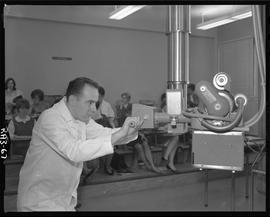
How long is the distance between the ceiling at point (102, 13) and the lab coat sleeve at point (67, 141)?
0.36m

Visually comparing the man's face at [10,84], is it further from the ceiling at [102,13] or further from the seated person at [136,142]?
the seated person at [136,142]

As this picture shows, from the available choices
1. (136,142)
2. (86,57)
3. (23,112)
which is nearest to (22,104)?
(23,112)

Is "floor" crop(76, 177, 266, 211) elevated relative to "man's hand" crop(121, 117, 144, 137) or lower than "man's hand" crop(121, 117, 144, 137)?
lower

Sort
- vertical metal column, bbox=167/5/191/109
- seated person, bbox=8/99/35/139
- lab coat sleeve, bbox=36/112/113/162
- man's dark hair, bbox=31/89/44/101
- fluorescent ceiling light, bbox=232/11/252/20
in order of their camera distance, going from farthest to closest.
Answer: man's dark hair, bbox=31/89/44/101 → seated person, bbox=8/99/35/139 → fluorescent ceiling light, bbox=232/11/252/20 → lab coat sleeve, bbox=36/112/113/162 → vertical metal column, bbox=167/5/191/109

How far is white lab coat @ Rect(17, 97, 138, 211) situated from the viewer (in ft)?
2.95

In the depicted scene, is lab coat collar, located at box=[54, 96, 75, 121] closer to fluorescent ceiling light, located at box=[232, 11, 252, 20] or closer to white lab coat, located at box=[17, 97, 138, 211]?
white lab coat, located at box=[17, 97, 138, 211]

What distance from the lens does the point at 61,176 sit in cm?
95

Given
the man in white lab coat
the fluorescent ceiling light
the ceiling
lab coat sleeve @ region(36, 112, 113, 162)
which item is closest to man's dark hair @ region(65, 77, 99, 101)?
the man in white lab coat

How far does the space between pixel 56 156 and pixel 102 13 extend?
2.36 feet

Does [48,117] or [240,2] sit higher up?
[240,2]
